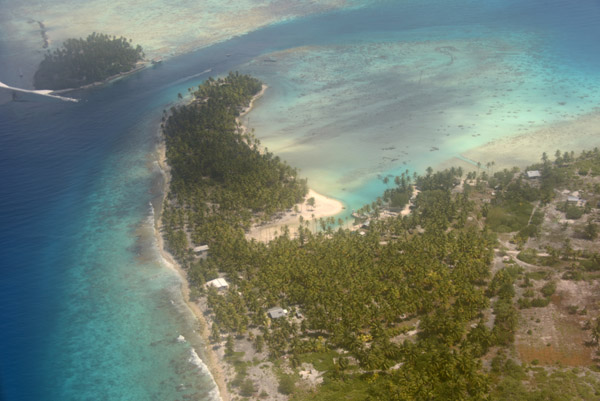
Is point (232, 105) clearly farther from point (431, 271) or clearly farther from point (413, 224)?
point (431, 271)

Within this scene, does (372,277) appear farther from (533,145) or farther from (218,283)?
(533,145)

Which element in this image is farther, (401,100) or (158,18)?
(158,18)

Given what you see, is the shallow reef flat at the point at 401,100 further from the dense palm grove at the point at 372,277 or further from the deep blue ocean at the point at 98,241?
the deep blue ocean at the point at 98,241

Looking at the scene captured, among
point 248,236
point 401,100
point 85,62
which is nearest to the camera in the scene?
point 248,236

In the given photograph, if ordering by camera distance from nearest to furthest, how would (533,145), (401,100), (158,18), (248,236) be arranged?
(248,236) < (533,145) < (401,100) < (158,18)

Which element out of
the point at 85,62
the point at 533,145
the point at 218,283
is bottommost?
the point at 218,283

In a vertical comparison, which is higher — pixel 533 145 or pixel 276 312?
pixel 533 145

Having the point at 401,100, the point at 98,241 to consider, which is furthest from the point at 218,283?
the point at 401,100
